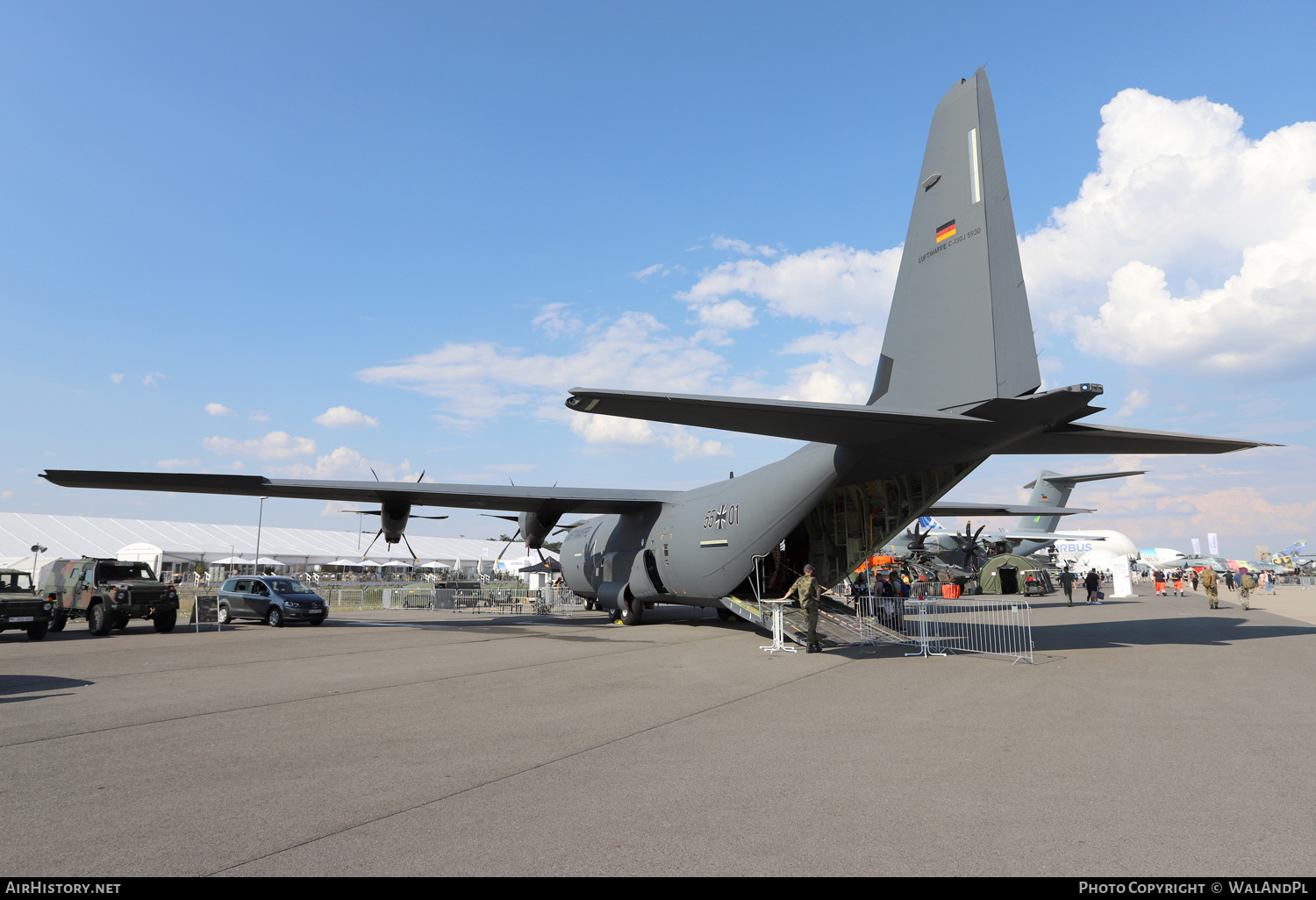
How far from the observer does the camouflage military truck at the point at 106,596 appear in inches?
707

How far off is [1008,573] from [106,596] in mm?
37034

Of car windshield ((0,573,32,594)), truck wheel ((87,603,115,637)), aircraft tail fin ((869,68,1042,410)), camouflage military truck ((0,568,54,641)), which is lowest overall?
truck wheel ((87,603,115,637))

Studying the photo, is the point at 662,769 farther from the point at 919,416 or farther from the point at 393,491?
the point at 393,491

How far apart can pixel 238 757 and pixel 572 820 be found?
317 centimetres

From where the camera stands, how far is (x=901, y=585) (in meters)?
32.8

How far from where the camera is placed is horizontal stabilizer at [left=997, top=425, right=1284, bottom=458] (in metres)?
11.3

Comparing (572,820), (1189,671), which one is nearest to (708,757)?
(572,820)

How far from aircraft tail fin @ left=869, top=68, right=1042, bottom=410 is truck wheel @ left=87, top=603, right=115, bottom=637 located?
61.2 feet

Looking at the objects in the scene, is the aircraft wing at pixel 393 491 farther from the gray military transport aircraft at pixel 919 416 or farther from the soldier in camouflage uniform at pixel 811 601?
the soldier in camouflage uniform at pixel 811 601

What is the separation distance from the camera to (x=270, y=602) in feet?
71.6

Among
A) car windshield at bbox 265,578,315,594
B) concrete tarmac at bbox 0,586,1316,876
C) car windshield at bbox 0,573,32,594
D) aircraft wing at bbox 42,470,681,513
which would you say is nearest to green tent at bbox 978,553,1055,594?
aircraft wing at bbox 42,470,681,513

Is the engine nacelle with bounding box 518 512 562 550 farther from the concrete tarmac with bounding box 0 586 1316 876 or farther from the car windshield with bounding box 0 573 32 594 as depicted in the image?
the car windshield with bounding box 0 573 32 594

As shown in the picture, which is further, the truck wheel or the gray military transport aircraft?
the truck wheel

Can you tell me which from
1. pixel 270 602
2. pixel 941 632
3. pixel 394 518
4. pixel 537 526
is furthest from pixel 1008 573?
pixel 270 602
